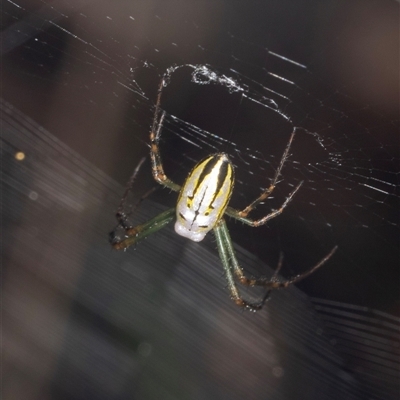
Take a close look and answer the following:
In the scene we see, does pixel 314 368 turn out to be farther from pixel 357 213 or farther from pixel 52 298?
pixel 52 298

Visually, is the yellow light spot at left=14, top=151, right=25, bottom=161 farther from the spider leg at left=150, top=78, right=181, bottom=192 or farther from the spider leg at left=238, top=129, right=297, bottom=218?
the spider leg at left=238, top=129, right=297, bottom=218

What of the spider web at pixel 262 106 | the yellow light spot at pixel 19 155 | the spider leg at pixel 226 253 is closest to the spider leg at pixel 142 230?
the spider leg at pixel 226 253

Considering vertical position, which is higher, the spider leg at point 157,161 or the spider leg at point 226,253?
the spider leg at point 157,161

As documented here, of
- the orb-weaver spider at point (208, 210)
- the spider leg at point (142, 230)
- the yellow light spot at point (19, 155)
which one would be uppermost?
the orb-weaver spider at point (208, 210)

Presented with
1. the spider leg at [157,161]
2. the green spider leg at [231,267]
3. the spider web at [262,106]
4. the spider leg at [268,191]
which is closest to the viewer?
the spider leg at [268,191]

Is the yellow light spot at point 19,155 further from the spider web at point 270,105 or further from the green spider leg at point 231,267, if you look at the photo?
the green spider leg at point 231,267

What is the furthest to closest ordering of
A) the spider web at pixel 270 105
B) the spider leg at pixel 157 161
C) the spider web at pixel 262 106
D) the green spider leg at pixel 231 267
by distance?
the spider web at pixel 270 105
the spider web at pixel 262 106
the green spider leg at pixel 231 267
the spider leg at pixel 157 161

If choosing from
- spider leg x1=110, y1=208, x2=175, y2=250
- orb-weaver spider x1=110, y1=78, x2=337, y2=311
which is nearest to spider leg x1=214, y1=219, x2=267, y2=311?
orb-weaver spider x1=110, y1=78, x2=337, y2=311

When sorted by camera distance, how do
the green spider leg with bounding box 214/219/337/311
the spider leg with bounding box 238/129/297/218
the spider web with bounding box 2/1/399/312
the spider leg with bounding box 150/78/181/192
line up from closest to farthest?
1. the spider leg with bounding box 238/129/297/218
2. the spider leg with bounding box 150/78/181/192
3. the green spider leg with bounding box 214/219/337/311
4. the spider web with bounding box 2/1/399/312

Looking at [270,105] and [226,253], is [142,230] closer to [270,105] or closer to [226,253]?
[226,253]
